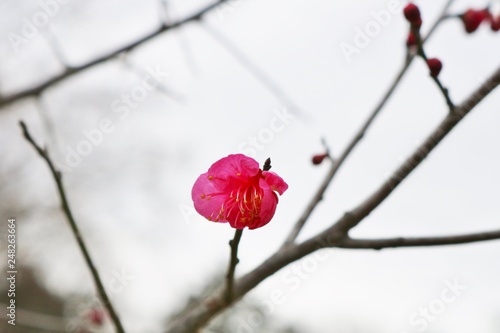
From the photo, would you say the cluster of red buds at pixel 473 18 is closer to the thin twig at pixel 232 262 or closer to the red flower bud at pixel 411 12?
the red flower bud at pixel 411 12

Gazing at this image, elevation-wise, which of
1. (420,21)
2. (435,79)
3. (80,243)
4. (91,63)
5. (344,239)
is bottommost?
(344,239)

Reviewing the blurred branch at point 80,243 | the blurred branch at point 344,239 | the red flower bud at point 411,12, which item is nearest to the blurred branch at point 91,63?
the blurred branch at point 80,243

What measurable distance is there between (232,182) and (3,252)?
779 cm

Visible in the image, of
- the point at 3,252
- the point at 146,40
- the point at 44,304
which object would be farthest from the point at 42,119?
the point at 44,304

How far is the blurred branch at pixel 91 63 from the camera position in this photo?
2.04 metres

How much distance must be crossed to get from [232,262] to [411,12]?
2.43 ft

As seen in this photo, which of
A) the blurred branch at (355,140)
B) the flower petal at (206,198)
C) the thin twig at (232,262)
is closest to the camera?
the thin twig at (232,262)

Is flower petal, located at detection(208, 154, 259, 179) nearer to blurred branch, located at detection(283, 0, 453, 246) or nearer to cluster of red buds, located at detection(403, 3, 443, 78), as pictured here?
blurred branch, located at detection(283, 0, 453, 246)

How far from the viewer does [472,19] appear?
63.7 inches

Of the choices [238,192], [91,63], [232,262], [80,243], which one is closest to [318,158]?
[238,192]

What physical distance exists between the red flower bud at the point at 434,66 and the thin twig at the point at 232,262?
1.98 feet

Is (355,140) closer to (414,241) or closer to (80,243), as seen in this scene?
(414,241)

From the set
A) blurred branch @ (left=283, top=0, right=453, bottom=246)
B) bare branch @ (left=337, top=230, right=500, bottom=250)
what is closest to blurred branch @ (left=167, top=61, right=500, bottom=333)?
bare branch @ (left=337, top=230, right=500, bottom=250)

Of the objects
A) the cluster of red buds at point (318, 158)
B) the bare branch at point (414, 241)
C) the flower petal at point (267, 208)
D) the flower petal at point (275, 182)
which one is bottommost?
the bare branch at point (414, 241)
